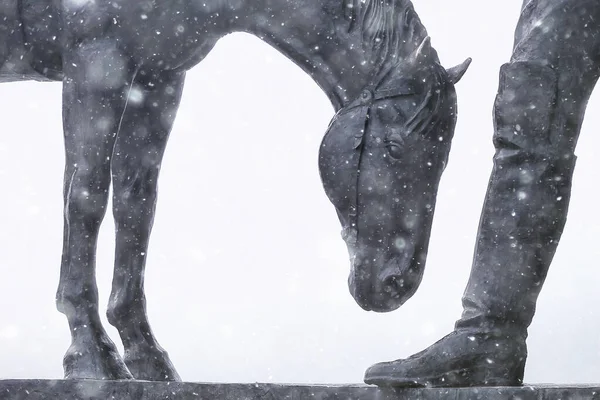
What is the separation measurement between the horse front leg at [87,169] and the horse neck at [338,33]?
1.31 feet

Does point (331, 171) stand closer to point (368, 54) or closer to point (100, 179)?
point (368, 54)

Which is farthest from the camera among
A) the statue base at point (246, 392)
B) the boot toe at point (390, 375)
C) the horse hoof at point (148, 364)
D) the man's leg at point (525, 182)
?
the horse hoof at point (148, 364)

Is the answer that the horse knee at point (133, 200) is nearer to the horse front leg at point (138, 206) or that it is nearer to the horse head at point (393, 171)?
the horse front leg at point (138, 206)

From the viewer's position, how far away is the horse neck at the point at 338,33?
2.39 meters

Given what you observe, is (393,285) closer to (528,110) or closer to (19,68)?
(528,110)

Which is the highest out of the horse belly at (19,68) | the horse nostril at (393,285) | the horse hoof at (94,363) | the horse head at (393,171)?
the horse belly at (19,68)

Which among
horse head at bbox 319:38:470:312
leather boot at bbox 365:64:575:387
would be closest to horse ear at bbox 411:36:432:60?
horse head at bbox 319:38:470:312

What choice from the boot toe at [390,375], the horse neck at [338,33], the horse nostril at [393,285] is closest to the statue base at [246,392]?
the boot toe at [390,375]

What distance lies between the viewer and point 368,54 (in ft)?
7.88

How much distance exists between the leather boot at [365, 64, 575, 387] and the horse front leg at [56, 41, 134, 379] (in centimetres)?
98

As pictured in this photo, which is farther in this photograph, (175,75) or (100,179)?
(175,75)

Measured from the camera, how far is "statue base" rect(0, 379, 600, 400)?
1660 millimetres

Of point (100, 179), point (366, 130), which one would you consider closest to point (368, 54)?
point (366, 130)

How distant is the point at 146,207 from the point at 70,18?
0.58m
